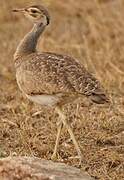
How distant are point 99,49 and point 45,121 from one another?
2205 millimetres

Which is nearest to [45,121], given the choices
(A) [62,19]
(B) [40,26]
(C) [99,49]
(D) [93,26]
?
(B) [40,26]

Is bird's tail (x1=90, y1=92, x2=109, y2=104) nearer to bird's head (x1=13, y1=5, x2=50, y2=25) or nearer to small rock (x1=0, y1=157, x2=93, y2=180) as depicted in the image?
small rock (x1=0, y1=157, x2=93, y2=180)

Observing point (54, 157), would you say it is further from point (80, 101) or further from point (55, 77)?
point (80, 101)

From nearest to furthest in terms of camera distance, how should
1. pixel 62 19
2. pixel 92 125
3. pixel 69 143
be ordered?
pixel 69 143
pixel 92 125
pixel 62 19

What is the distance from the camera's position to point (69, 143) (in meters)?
5.57

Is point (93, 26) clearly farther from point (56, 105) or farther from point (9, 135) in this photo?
point (56, 105)

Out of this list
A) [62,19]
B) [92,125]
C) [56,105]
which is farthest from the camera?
[62,19]

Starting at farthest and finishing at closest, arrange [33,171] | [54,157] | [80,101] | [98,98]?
[80,101] < [54,157] < [98,98] < [33,171]

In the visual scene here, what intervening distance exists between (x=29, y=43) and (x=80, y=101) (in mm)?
1156

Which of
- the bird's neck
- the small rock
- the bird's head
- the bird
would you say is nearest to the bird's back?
the bird

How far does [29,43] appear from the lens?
5.58m

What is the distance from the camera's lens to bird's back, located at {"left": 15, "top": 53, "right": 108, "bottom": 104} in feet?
16.1

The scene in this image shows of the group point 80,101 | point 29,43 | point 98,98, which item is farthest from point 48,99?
point 80,101

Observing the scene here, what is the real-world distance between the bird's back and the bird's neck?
174 millimetres
